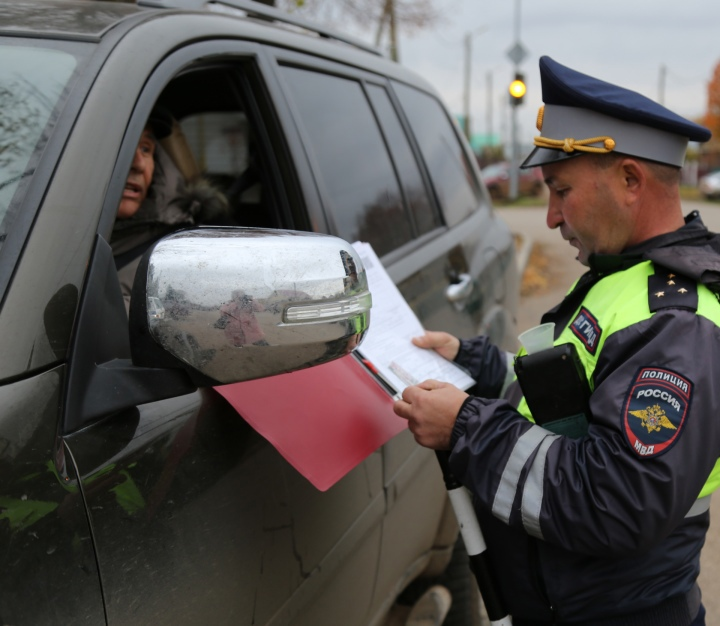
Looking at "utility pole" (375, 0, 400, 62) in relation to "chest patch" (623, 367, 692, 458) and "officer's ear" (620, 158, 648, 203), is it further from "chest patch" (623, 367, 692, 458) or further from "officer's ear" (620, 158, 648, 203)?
"chest patch" (623, 367, 692, 458)

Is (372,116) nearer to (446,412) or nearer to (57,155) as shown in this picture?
(446,412)

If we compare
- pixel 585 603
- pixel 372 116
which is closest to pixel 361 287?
pixel 585 603

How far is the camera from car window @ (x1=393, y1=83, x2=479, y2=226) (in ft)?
10.2

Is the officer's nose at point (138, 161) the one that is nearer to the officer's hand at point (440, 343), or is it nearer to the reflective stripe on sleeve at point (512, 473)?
the officer's hand at point (440, 343)

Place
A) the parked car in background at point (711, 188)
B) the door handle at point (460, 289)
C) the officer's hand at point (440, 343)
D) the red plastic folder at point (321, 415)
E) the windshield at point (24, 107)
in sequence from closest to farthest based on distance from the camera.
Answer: the windshield at point (24, 107)
the red plastic folder at point (321, 415)
the officer's hand at point (440, 343)
the door handle at point (460, 289)
the parked car in background at point (711, 188)

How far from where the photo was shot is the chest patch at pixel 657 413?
4.39 feet

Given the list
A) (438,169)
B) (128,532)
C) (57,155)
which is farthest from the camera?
(438,169)

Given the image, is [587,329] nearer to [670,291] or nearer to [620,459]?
[670,291]

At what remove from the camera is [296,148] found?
2020 mm

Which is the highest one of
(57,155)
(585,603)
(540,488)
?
(57,155)

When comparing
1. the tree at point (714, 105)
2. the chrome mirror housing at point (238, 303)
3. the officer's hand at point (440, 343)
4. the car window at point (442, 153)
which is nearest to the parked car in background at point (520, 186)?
the tree at point (714, 105)

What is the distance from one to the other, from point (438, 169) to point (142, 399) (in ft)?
7.27

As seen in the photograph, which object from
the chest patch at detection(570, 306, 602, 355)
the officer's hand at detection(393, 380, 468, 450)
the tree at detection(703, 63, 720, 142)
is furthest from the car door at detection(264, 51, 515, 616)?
the tree at detection(703, 63, 720, 142)

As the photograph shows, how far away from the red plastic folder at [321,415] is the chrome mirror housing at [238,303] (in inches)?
9.6
